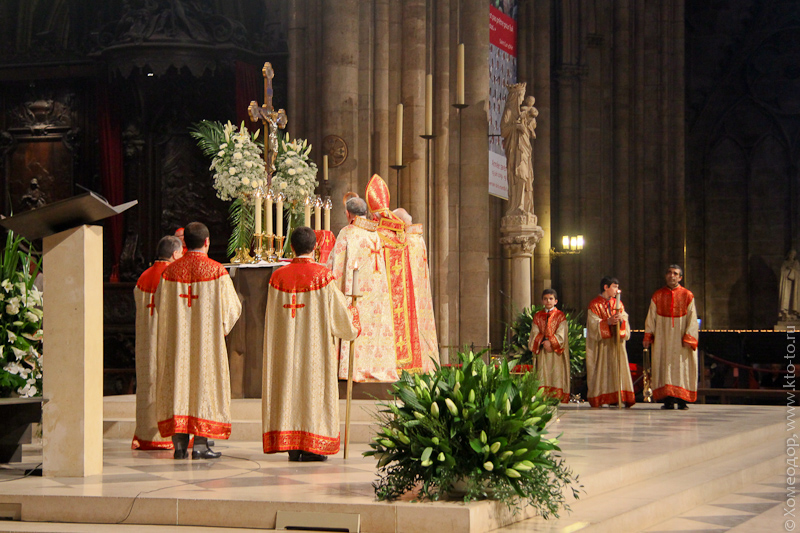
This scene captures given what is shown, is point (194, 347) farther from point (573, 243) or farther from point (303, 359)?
point (573, 243)

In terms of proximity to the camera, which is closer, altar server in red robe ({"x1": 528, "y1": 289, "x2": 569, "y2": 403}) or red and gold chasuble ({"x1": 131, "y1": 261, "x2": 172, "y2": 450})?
red and gold chasuble ({"x1": 131, "y1": 261, "x2": 172, "y2": 450})

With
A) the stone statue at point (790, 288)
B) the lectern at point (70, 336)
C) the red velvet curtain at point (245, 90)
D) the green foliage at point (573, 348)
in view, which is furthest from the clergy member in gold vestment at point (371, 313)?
the stone statue at point (790, 288)

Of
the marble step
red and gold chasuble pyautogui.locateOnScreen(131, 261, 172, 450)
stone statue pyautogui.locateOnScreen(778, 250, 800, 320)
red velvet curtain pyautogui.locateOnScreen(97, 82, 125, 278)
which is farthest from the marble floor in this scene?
stone statue pyautogui.locateOnScreen(778, 250, 800, 320)

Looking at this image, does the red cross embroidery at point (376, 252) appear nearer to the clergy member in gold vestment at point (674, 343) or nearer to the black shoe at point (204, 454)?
the black shoe at point (204, 454)

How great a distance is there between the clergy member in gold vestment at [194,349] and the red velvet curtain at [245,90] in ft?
25.7

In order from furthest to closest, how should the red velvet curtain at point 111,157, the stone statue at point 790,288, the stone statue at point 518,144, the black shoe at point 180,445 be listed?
the stone statue at point 790,288
the stone statue at point 518,144
the red velvet curtain at point 111,157
the black shoe at point 180,445

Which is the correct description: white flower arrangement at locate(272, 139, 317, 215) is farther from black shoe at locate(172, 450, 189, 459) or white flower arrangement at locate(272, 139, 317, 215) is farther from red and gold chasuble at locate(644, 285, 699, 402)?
red and gold chasuble at locate(644, 285, 699, 402)

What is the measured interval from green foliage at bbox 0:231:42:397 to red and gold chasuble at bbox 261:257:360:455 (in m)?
1.59

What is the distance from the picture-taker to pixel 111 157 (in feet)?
50.8

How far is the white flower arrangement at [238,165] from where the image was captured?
31.1 feet

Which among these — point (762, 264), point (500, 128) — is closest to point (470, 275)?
point (500, 128)

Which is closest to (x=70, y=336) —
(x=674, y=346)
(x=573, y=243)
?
(x=674, y=346)

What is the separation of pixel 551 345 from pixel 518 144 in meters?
5.88

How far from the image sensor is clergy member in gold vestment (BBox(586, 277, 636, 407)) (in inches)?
509
